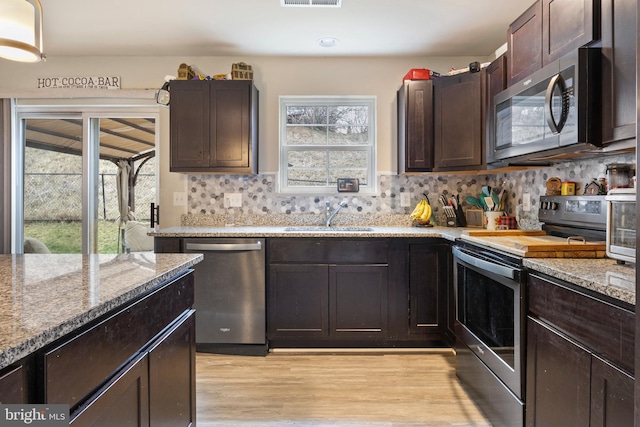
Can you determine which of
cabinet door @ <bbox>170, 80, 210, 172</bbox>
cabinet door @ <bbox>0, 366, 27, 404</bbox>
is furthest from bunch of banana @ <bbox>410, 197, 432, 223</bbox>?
cabinet door @ <bbox>0, 366, 27, 404</bbox>

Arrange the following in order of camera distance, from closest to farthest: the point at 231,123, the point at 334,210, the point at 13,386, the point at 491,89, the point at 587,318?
1. the point at 13,386
2. the point at 587,318
3. the point at 491,89
4. the point at 231,123
5. the point at 334,210

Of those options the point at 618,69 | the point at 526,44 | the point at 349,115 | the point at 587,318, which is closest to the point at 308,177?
the point at 349,115

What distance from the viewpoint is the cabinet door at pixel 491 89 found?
8.08ft

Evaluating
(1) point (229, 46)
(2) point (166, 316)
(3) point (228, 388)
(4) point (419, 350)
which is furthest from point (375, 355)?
(1) point (229, 46)

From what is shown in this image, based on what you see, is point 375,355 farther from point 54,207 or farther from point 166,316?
point 54,207

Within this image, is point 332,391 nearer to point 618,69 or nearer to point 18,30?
point 618,69

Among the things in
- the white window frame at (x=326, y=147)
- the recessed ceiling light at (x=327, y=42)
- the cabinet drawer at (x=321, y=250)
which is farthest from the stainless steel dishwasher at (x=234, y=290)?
the recessed ceiling light at (x=327, y=42)

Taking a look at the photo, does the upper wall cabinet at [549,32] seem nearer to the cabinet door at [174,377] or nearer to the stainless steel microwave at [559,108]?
the stainless steel microwave at [559,108]

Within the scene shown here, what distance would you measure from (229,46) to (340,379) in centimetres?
282

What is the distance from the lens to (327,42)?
121 inches

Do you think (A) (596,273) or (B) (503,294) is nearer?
(A) (596,273)

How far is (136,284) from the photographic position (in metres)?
1.08

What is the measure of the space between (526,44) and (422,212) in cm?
154

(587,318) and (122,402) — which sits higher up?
(587,318)
